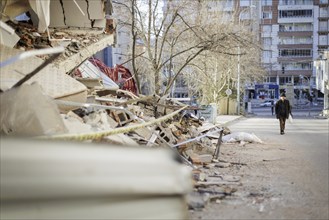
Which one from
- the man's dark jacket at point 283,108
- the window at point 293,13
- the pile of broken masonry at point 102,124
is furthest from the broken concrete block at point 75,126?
the window at point 293,13

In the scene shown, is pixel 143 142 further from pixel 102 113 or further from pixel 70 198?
pixel 70 198

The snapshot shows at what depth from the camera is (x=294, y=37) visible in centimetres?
8450

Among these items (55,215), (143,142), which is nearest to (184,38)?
(143,142)

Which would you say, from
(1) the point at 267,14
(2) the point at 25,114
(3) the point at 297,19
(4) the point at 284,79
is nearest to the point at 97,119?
(2) the point at 25,114

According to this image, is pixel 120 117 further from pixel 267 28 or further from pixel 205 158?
pixel 267 28

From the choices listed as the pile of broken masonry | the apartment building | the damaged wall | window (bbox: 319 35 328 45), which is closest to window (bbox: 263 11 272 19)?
the apartment building

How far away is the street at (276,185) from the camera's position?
608 cm

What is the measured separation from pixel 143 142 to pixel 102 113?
157cm

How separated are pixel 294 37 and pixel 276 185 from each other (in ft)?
266

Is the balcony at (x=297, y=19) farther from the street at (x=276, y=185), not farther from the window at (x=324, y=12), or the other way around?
the street at (x=276, y=185)

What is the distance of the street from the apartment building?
72.1 metres

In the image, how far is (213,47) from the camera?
742 inches

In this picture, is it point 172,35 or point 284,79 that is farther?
point 284,79

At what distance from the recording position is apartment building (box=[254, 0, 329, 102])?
275ft
